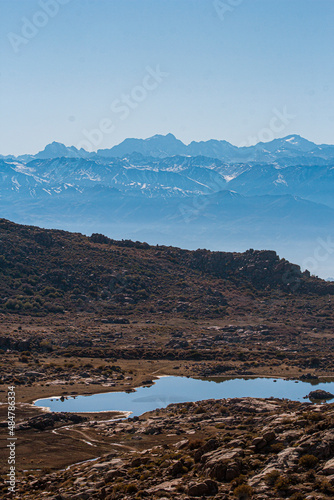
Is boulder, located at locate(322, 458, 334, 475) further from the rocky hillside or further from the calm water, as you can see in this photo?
the rocky hillside

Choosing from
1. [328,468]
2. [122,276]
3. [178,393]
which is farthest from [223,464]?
[122,276]

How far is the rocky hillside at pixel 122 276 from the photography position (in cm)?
11569

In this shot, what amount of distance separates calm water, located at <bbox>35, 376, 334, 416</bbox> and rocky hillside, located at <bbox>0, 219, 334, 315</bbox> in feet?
140

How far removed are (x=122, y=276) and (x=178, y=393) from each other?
60573 millimetres

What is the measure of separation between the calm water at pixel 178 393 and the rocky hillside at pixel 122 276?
42816mm

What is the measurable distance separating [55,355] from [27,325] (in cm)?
1925

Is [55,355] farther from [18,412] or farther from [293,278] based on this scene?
[293,278]

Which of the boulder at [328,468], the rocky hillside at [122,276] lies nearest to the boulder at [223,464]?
the boulder at [328,468]

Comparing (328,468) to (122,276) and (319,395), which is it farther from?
(122,276)

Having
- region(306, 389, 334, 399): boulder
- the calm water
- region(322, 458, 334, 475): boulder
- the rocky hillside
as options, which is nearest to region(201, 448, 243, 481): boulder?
region(322, 458, 334, 475): boulder

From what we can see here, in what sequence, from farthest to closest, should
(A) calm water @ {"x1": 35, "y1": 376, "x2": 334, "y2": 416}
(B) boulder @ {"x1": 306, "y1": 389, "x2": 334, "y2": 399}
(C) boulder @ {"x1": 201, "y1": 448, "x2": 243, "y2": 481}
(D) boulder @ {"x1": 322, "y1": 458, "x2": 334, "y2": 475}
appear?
(B) boulder @ {"x1": 306, "y1": 389, "x2": 334, "y2": 399} < (A) calm water @ {"x1": 35, "y1": 376, "x2": 334, "y2": 416} < (C) boulder @ {"x1": 201, "y1": 448, "x2": 243, "y2": 481} < (D) boulder @ {"x1": 322, "y1": 458, "x2": 334, "y2": 475}

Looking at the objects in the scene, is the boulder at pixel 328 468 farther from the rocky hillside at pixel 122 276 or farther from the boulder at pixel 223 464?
the rocky hillside at pixel 122 276

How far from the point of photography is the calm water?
56812 mm

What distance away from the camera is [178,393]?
6600cm
